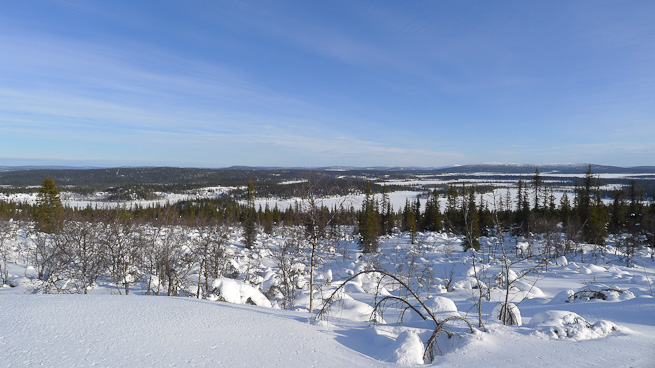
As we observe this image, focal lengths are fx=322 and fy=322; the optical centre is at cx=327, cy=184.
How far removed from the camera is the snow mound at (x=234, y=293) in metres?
11.6

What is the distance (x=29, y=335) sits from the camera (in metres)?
3.96

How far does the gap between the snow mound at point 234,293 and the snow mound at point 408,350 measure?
8689 millimetres

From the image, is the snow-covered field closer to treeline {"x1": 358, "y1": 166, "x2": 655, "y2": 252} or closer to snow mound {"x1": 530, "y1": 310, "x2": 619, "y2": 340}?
snow mound {"x1": 530, "y1": 310, "x2": 619, "y2": 340}

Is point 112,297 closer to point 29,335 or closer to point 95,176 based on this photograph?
point 29,335

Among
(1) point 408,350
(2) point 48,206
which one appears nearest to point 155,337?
(1) point 408,350

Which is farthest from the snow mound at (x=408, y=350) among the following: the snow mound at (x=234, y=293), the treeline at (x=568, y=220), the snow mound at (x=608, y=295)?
the treeline at (x=568, y=220)

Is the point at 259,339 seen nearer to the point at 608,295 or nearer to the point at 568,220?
the point at 608,295

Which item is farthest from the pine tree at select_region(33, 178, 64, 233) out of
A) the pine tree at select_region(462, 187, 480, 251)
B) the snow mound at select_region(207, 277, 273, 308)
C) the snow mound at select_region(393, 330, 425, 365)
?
the snow mound at select_region(393, 330, 425, 365)

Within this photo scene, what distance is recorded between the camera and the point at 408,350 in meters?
4.06

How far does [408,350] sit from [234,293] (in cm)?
933

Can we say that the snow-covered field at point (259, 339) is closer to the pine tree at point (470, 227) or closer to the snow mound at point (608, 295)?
the pine tree at point (470, 227)

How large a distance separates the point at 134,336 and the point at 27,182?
231763 mm

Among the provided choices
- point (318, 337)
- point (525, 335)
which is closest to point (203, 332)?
point (318, 337)

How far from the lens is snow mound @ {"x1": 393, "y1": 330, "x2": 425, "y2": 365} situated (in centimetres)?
396
